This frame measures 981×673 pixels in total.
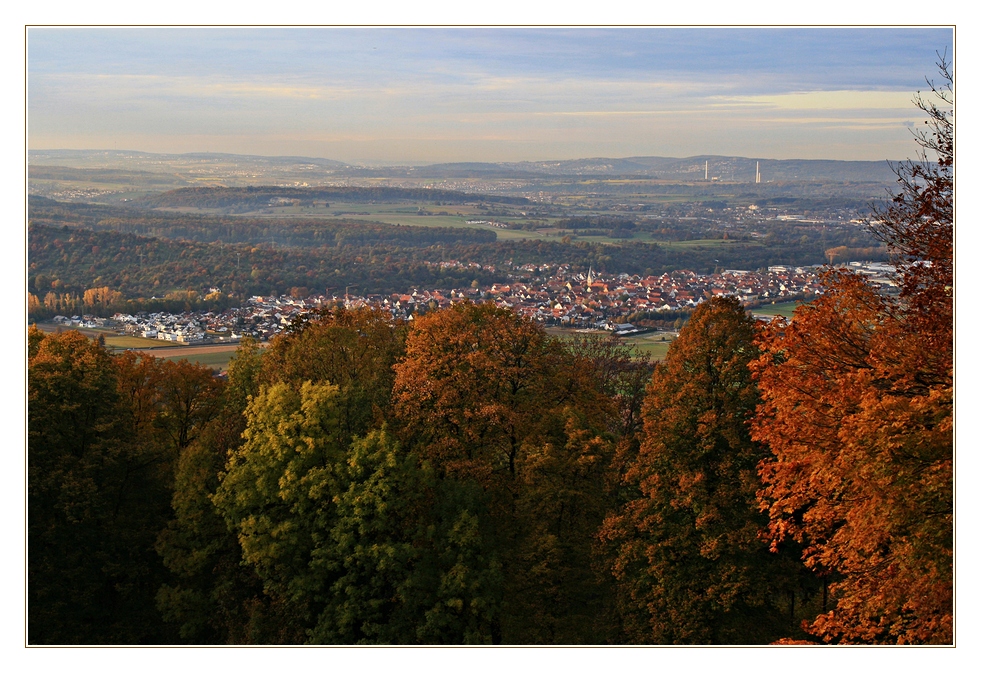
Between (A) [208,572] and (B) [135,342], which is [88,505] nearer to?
(A) [208,572]

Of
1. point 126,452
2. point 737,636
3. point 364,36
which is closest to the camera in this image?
point 737,636

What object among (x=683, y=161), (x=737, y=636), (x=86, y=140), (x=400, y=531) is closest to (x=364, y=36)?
(x=400, y=531)

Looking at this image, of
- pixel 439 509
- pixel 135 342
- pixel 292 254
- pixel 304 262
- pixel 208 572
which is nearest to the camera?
pixel 439 509

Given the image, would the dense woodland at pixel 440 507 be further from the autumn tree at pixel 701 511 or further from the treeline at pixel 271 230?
the treeline at pixel 271 230

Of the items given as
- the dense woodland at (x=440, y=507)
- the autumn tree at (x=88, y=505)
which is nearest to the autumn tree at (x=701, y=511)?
the dense woodland at (x=440, y=507)

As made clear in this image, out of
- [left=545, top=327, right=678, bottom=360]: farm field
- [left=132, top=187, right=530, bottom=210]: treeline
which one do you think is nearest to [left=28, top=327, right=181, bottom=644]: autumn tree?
[left=545, top=327, right=678, bottom=360]: farm field

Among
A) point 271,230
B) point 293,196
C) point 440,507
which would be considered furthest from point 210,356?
point 293,196

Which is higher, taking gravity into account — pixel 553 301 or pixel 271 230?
pixel 271 230
